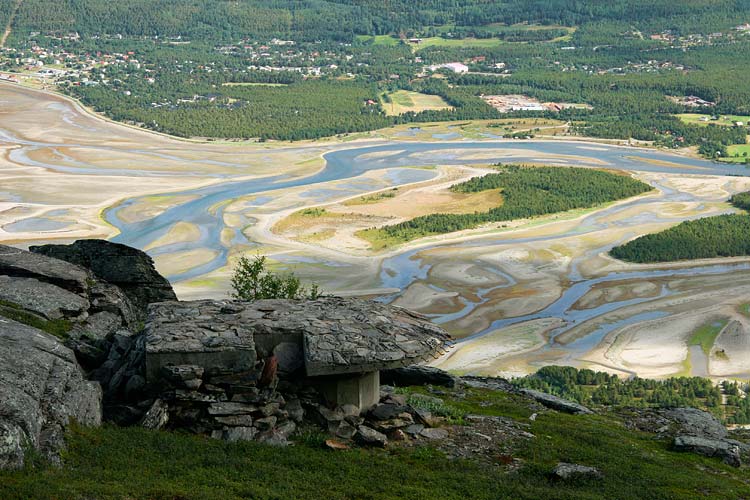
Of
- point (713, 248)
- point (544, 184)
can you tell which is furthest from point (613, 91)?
point (713, 248)

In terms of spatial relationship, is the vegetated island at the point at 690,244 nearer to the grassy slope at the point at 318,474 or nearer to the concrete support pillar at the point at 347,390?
the grassy slope at the point at 318,474

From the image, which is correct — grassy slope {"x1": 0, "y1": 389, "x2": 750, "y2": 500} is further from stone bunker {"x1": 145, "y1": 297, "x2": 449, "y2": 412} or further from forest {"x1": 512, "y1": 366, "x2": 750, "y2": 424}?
forest {"x1": 512, "y1": 366, "x2": 750, "y2": 424}

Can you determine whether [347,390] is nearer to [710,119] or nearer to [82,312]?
[82,312]

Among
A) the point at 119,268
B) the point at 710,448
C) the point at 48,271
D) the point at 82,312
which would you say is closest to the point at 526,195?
the point at 119,268

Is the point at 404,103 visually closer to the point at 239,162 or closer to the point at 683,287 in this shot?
the point at 239,162

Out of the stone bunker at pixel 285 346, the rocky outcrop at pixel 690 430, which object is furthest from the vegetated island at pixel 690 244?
the stone bunker at pixel 285 346

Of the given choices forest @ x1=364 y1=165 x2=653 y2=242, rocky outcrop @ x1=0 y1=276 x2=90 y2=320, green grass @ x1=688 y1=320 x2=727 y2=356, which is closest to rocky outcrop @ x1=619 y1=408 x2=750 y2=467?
rocky outcrop @ x1=0 y1=276 x2=90 y2=320
